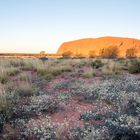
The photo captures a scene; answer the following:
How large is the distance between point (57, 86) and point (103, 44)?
118 meters

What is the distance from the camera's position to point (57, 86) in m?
Result: 11.0

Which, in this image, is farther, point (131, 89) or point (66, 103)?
point (131, 89)

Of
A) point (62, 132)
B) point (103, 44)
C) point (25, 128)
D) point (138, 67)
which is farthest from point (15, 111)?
point (103, 44)

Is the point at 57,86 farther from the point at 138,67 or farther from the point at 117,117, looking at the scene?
the point at 138,67


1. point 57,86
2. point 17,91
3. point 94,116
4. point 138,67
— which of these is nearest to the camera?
point 94,116

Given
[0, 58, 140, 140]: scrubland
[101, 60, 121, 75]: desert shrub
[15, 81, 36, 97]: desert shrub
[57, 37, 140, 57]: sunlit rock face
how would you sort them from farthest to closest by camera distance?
[57, 37, 140, 57]: sunlit rock face → [101, 60, 121, 75]: desert shrub → [15, 81, 36, 97]: desert shrub → [0, 58, 140, 140]: scrubland

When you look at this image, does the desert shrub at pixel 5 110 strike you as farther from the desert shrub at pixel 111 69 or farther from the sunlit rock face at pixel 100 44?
the sunlit rock face at pixel 100 44

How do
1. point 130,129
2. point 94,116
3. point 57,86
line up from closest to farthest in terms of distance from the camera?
point 130,129, point 94,116, point 57,86

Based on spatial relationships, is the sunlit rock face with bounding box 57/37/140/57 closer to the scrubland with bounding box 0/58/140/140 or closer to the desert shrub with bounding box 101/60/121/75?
the desert shrub with bounding box 101/60/121/75

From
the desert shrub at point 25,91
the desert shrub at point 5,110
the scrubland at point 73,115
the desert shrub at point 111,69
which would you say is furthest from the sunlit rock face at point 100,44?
the desert shrub at point 5,110

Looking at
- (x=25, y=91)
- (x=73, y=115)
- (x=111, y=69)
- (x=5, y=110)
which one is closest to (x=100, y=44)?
(x=111, y=69)

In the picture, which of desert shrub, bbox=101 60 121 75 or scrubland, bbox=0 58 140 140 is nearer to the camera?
scrubland, bbox=0 58 140 140

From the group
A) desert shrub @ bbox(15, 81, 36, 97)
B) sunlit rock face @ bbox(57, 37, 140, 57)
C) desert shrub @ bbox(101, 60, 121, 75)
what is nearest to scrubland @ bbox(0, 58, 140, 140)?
desert shrub @ bbox(15, 81, 36, 97)

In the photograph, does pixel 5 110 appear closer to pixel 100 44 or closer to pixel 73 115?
pixel 73 115
